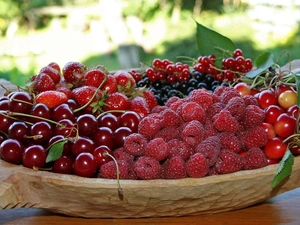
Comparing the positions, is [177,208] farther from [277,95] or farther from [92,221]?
[277,95]

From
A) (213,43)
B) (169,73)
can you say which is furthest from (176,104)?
(213,43)

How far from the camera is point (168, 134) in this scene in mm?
1003

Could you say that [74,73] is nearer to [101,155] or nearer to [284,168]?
[101,155]

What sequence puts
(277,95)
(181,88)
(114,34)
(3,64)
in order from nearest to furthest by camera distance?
(277,95) → (181,88) → (3,64) → (114,34)

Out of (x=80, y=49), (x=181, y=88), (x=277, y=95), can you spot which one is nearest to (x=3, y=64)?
(x=80, y=49)

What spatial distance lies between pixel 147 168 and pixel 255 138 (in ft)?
0.75

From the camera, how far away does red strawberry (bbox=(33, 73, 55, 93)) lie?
45.5 inches

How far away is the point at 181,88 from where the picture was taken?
144cm

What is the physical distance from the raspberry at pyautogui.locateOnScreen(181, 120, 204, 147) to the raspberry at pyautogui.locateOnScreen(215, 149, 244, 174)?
0.17ft

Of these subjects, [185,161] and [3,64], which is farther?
[3,64]

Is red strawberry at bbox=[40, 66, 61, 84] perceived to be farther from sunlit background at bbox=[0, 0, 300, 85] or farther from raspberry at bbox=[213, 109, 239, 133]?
sunlit background at bbox=[0, 0, 300, 85]

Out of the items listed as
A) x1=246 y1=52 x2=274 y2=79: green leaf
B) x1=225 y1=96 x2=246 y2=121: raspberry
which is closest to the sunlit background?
x1=246 y1=52 x2=274 y2=79: green leaf

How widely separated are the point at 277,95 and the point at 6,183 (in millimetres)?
609

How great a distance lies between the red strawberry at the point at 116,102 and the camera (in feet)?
3.80
